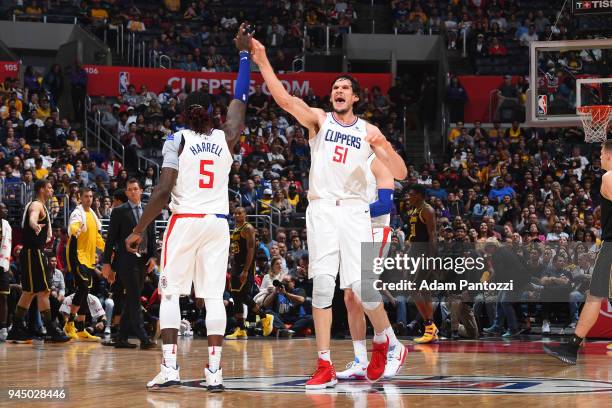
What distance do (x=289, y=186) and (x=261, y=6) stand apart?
37.9 feet

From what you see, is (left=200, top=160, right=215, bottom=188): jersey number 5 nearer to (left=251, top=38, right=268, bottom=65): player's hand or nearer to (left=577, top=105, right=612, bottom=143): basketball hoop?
(left=251, top=38, right=268, bottom=65): player's hand

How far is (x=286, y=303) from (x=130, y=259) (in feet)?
17.0

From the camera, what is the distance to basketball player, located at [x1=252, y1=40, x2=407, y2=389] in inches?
338

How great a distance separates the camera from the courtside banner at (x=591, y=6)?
53.3 feet

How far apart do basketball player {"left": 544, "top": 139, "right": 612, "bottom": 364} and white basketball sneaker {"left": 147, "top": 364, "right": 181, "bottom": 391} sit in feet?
14.9

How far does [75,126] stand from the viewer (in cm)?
2716

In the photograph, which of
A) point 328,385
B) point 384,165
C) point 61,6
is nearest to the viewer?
point 328,385

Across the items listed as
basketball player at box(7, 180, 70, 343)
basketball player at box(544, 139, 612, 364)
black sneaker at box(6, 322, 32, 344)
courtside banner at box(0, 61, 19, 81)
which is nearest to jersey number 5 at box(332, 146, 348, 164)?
basketball player at box(544, 139, 612, 364)

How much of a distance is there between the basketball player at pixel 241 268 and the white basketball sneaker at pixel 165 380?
8.29 meters

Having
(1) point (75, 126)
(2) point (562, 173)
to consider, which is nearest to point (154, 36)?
(1) point (75, 126)

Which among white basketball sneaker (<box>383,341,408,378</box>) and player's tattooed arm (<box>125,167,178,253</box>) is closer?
player's tattooed arm (<box>125,167,178,253</box>)

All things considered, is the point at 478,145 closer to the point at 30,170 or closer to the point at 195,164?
the point at 30,170

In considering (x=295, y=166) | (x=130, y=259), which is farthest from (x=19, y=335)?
(x=295, y=166)

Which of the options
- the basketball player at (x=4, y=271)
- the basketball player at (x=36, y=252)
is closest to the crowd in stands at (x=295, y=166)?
the basketball player at (x=4, y=271)
